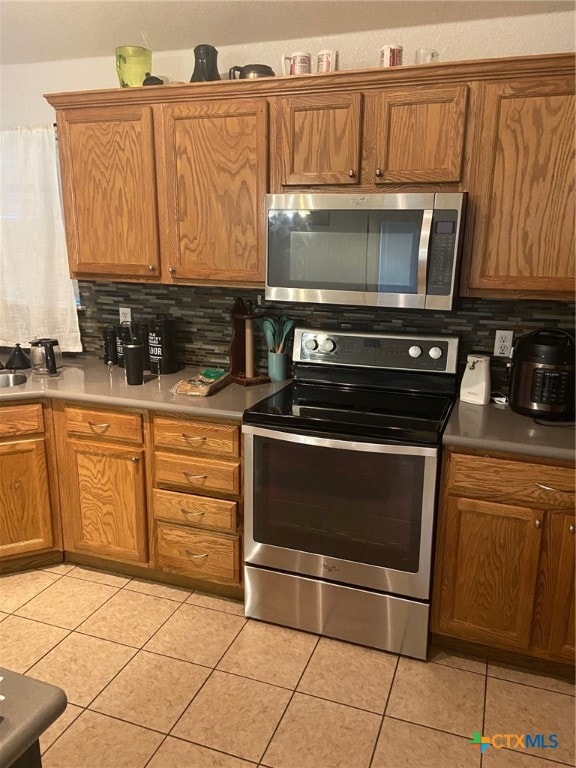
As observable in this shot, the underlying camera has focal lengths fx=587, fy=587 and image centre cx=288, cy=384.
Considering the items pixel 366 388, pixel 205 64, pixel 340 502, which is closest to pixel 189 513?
pixel 340 502

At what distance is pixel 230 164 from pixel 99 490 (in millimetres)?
1519

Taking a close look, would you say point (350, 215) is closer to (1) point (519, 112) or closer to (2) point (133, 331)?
(1) point (519, 112)

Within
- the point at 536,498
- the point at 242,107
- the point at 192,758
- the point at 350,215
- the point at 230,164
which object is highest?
the point at 242,107

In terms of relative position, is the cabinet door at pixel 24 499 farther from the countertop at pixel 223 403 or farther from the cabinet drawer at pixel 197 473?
the cabinet drawer at pixel 197 473

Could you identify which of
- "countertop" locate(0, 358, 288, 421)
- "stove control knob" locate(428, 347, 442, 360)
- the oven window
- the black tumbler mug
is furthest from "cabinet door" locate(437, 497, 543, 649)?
the black tumbler mug

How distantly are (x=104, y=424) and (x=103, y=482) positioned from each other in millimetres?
276

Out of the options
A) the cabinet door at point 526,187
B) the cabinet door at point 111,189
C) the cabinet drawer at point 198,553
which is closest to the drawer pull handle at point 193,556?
the cabinet drawer at point 198,553

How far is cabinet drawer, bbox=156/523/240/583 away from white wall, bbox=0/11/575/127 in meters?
2.08

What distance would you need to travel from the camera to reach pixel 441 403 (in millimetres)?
2391

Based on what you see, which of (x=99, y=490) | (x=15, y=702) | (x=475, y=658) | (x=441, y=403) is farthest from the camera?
(x=99, y=490)

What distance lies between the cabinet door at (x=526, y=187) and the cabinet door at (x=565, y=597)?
32.5 inches

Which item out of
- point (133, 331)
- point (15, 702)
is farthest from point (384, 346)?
point (15, 702)

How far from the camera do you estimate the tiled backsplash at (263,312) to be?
2.42m

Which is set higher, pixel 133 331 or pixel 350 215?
pixel 350 215
